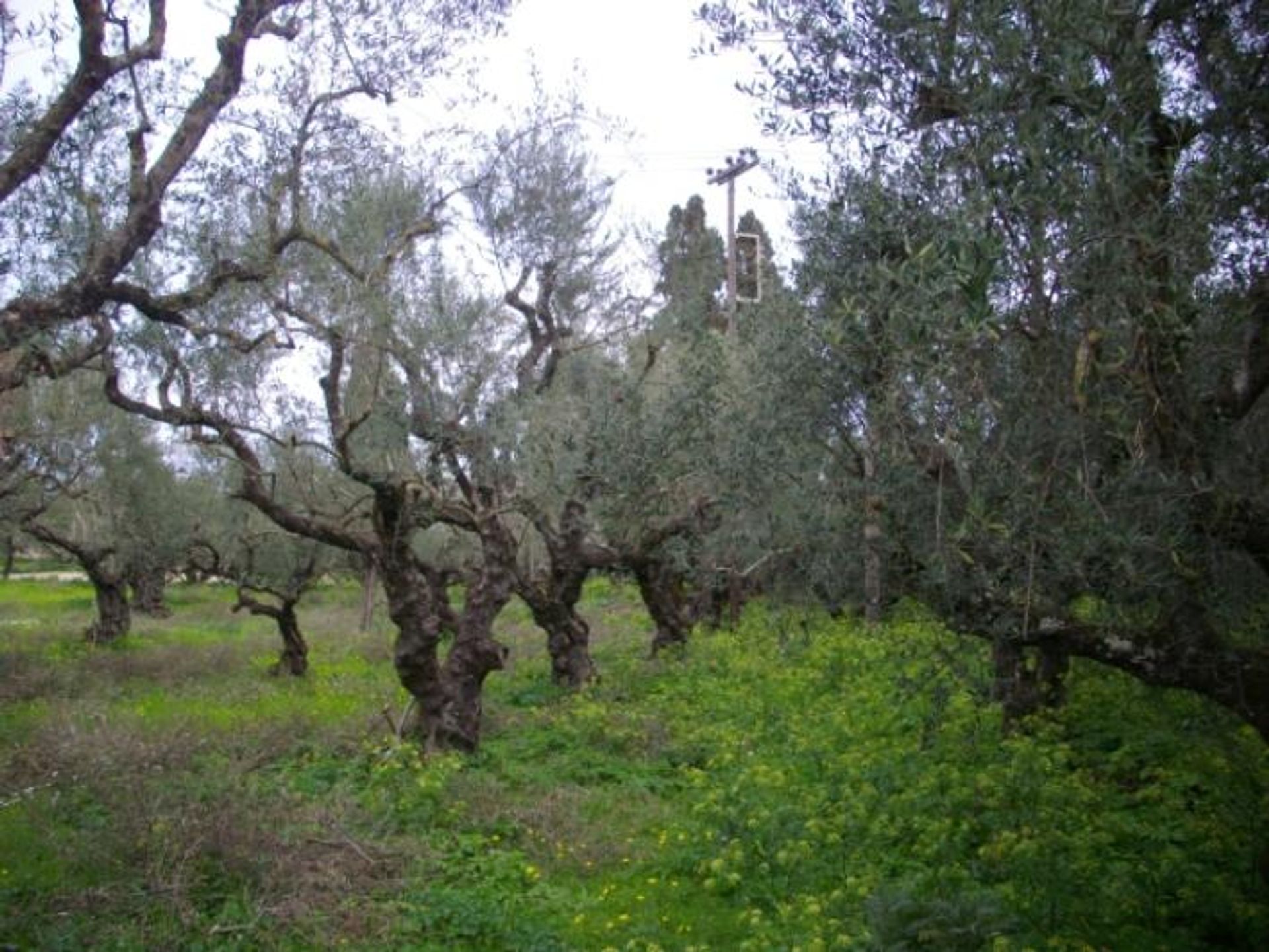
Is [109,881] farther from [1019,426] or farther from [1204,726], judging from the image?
[1204,726]

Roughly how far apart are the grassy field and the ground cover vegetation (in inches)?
1.9

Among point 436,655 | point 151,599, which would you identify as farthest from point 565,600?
point 151,599

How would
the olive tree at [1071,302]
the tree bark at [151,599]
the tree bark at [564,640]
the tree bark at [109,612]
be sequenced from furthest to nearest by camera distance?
the tree bark at [151,599], the tree bark at [109,612], the tree bark at [564,640], the olive tree at [1071,302]

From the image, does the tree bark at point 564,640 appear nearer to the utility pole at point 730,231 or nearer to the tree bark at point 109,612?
the utility pole at point 730,231

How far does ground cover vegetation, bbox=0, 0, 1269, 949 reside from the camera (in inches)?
189

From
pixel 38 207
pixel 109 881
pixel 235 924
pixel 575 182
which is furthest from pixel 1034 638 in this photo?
pixel 575 182

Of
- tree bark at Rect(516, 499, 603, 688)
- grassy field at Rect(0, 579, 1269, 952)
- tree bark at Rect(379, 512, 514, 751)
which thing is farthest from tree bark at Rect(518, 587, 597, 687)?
tree bark at Rect(379, 512, 514, 751)

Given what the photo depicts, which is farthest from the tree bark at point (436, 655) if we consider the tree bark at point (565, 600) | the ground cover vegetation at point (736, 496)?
the tree bark at point (565, 600)

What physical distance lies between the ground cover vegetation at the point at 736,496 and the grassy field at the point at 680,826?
5 centimetres

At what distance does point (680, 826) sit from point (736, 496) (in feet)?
11.3

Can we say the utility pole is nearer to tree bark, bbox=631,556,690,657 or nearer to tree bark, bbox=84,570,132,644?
tree bark, bbox=631,556,690,657

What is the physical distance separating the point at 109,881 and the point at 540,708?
793cm

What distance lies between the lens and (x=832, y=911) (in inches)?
273

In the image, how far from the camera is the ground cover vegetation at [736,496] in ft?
15.8
